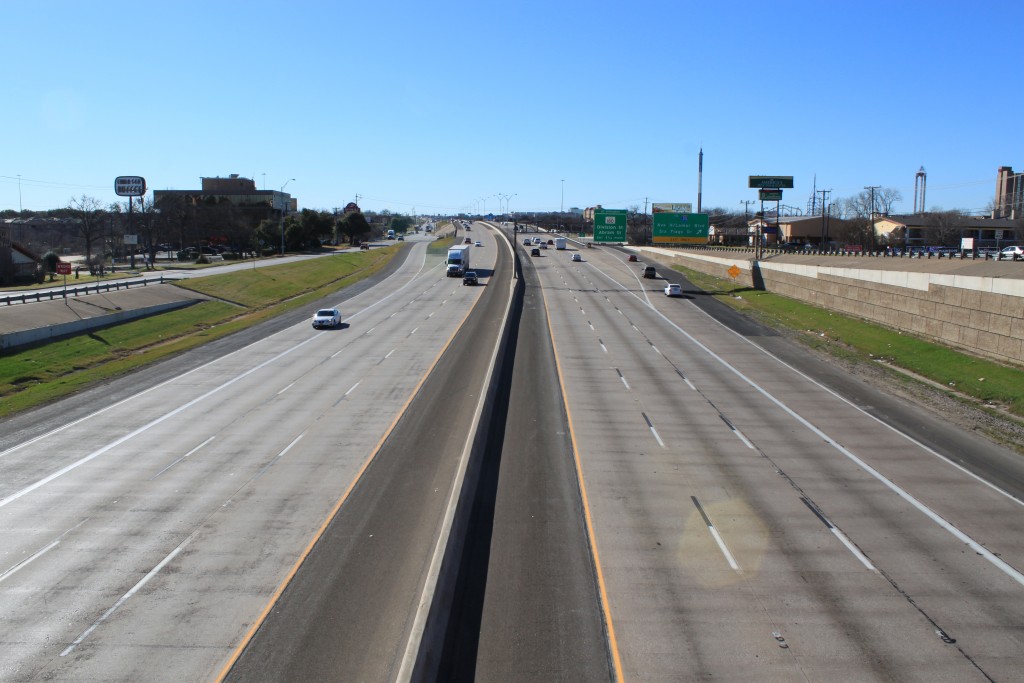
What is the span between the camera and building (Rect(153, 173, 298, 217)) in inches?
5699

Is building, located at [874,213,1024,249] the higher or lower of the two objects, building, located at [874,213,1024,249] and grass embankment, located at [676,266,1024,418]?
the higher

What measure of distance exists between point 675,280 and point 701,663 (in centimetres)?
7260

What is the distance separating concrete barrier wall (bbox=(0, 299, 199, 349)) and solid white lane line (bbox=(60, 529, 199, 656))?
2825 cm

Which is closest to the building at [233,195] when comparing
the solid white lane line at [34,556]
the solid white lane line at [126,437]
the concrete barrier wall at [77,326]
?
the concrete barrier wall at [77,326]

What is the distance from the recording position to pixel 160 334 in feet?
159

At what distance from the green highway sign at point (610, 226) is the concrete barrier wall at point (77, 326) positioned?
4654cm

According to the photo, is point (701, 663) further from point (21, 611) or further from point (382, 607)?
point (21, 611)

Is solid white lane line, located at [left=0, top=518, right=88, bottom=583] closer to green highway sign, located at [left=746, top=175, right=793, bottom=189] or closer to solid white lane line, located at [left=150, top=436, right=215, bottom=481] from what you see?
solid white lane line, located at [left=150, top=436, right=215, bottom=481]

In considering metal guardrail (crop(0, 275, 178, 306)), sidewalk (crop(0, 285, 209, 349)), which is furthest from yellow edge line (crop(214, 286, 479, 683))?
metal guardrail (crop(0, 275, 178, 306))

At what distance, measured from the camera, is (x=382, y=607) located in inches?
543

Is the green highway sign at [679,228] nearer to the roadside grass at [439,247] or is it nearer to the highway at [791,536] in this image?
the roadside grass at [439,247]

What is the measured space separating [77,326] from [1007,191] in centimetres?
17409

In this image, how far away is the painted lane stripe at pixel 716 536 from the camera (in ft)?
52.4

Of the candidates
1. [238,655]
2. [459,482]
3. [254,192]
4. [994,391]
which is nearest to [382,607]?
[238,655]
